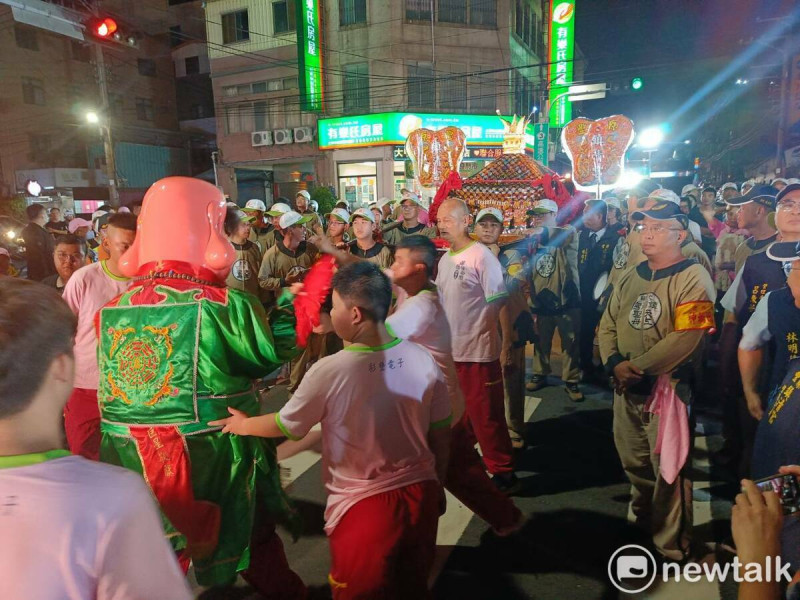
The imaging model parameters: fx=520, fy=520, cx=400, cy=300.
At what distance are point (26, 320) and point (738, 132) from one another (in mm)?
41240

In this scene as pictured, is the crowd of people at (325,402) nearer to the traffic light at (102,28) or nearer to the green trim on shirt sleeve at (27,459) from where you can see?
the green trim on shirt sleeve at (27,459)

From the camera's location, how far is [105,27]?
33.8 ft

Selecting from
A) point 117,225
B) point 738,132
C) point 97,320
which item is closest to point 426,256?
point 97,320

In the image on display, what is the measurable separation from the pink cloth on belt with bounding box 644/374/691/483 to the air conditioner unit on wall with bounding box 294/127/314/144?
886 inches

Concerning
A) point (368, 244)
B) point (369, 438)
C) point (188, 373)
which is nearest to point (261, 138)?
point (368, 244)

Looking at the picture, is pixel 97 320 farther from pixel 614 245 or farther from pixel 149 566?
pixel 614 245

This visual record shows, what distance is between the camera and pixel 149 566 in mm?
1010

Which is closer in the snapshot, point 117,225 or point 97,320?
point 97,320

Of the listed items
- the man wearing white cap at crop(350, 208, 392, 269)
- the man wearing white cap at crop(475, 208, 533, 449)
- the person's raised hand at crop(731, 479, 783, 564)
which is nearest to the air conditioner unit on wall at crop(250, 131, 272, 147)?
the man wearing white cap at crop(350, 208, 392, 269)

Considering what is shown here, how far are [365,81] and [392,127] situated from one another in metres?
→ 2.55

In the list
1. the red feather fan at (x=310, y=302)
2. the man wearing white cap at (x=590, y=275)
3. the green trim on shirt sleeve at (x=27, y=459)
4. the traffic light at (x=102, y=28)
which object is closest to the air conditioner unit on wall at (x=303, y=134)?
the traffic light at (x=102, y=28)

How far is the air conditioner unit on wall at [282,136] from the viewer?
940 inches

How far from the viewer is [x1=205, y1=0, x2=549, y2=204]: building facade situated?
21797 mm

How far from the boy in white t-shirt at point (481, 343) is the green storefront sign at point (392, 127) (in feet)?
61.5
